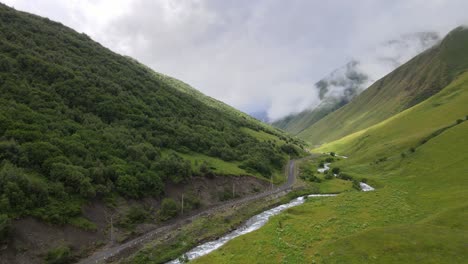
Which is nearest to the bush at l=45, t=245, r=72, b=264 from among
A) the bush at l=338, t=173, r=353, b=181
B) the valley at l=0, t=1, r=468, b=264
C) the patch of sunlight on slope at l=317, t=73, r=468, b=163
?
the valley at l=0, t=1, r=468, b=264

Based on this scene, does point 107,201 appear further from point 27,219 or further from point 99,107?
point 99,107

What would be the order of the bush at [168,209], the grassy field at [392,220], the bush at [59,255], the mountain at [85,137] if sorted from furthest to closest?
the bush at [168,209] → the mountain at [85,137] → the bush at [59,255] → the grassy field at [392,220]

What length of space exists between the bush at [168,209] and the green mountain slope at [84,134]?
5455mm

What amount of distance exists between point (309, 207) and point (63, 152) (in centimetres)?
6569

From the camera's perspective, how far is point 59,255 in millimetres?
55406

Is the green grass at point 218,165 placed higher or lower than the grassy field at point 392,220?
higher

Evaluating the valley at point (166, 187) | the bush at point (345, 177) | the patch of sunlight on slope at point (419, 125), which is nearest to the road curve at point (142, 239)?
the valley at point (166, 187)

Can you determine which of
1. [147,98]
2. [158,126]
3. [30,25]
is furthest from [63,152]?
[30,25]

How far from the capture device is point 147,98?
158 meters

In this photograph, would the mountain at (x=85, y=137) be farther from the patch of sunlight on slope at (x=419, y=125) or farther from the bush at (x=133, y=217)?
the patch of sunlight on slope at (x=419, y=125)

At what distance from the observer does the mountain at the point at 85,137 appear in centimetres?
6756

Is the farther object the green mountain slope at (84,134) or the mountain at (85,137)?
the green mountain slope at (84,134)

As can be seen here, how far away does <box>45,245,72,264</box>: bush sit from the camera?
54.7 metres

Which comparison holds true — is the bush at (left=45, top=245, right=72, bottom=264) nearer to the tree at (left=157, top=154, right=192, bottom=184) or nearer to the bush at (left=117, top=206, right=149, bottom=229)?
the bush at (left=117, top=206, right=149, bottom=229)
